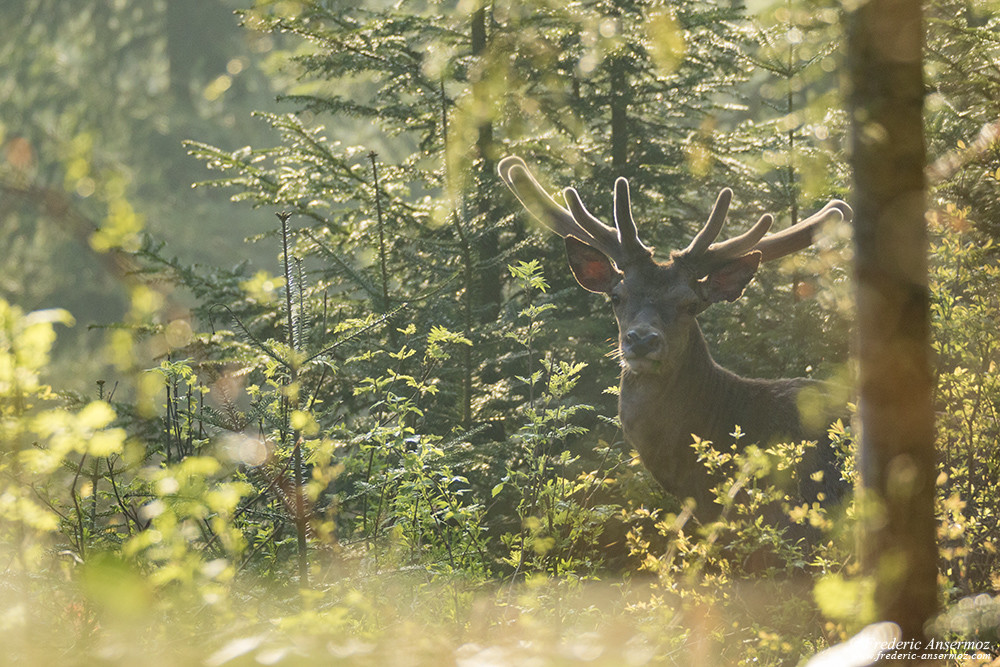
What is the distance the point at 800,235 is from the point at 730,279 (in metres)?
0.61

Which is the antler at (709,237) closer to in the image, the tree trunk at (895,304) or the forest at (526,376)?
the forest at (526,376)

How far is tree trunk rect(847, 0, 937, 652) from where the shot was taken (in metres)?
2.22

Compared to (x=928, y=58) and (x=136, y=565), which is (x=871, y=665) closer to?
(x=136, y=565)

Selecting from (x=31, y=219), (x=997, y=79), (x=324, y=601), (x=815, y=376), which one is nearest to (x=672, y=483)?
(x=815, y=376)

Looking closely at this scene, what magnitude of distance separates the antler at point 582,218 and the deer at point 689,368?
0.01 meters

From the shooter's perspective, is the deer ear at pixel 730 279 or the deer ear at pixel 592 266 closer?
the deer ear at pixel 730 279

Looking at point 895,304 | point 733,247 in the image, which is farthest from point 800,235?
point 895,304

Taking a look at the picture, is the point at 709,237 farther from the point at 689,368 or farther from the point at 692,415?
the point at 692,415

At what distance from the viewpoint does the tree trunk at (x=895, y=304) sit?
7.29 feet

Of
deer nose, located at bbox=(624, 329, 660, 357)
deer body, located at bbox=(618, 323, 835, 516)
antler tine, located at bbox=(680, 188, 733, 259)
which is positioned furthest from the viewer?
antler tine, located at bbox=(680, 188, 733, 259)

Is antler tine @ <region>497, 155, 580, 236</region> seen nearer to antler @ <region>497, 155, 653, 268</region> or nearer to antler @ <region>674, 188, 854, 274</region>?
antler @ <region>497, 155, 653, 268</region>

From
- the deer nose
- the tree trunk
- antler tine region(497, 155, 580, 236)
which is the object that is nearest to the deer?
the deer nose

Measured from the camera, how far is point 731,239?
18.6ft

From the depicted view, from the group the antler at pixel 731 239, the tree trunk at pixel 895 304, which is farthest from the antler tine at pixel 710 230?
the tree trunk at pixel 895 304
